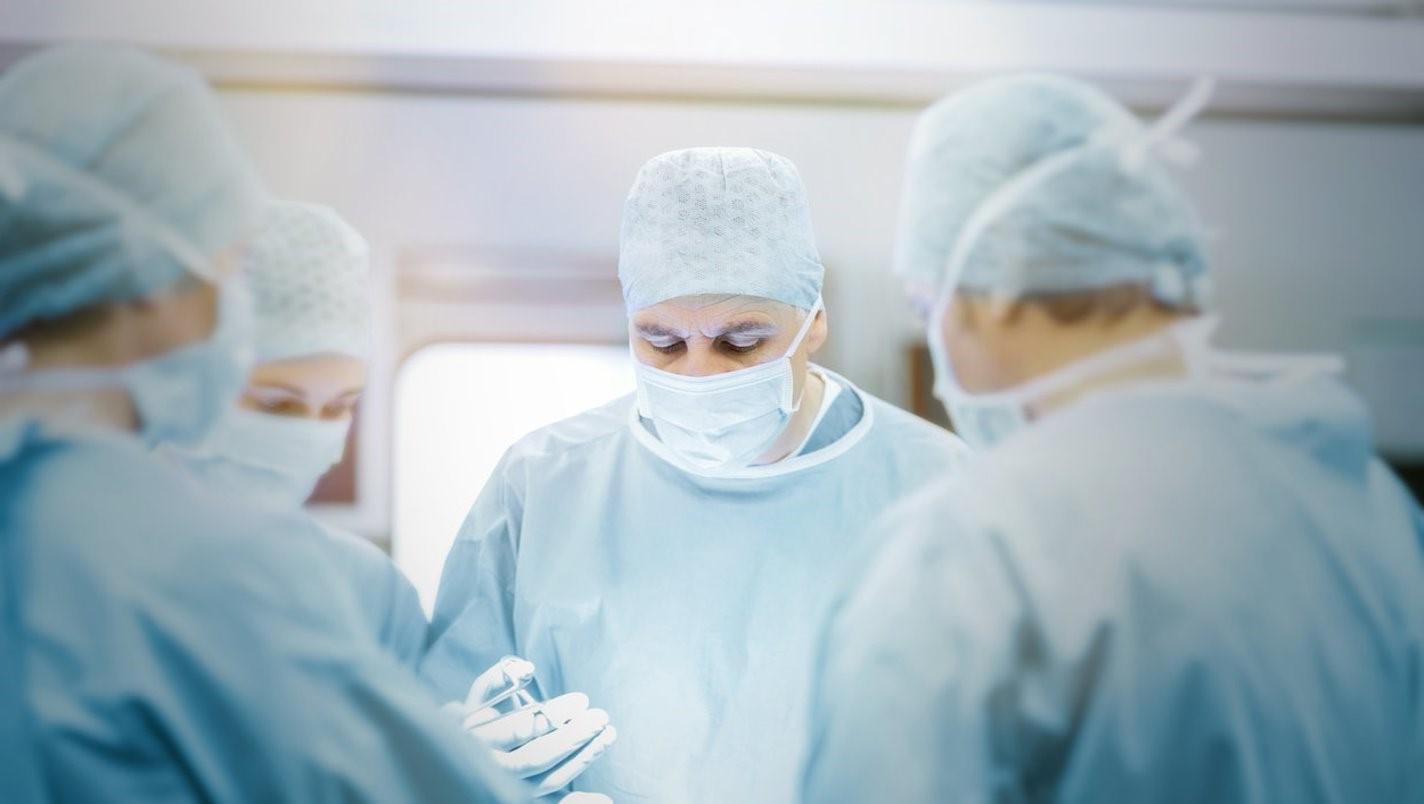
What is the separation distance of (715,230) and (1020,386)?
0.48 meters

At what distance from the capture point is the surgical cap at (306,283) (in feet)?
4.18

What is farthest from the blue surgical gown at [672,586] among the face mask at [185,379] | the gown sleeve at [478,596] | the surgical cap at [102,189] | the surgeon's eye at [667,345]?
the surgical cap at [102,189]

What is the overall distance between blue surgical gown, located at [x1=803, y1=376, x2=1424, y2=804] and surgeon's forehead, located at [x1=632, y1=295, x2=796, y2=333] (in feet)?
1.34

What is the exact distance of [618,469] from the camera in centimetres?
166

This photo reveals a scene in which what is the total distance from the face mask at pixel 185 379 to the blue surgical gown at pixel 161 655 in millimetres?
43

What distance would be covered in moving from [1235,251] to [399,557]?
52.6 inches

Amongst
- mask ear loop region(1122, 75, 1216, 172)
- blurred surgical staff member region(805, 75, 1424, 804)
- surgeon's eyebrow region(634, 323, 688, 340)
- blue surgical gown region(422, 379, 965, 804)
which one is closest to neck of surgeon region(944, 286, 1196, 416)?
blurred surgical staff member region(805, 75, 1424, 804)

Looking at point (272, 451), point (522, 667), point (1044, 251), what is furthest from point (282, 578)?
point (1044, 251)

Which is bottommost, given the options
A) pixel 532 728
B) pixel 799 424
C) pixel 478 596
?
pixel 532 728

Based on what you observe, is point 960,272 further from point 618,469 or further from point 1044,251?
point 618,469

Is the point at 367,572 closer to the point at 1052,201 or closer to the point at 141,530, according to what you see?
the point at 141,530

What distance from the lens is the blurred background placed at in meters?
1.65

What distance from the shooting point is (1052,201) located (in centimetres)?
125

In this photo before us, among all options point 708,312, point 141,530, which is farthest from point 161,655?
point 708,312
